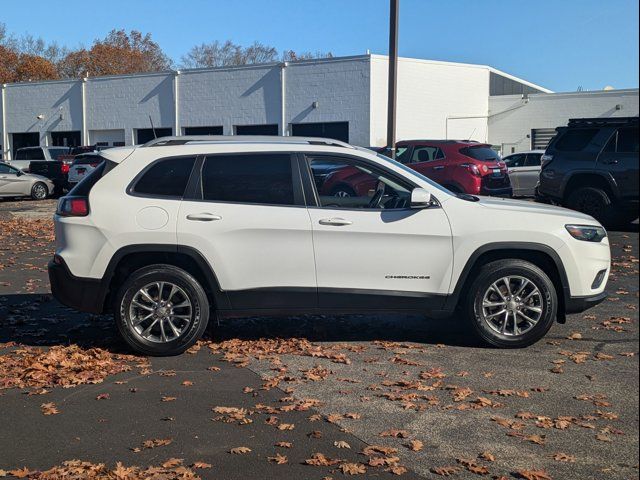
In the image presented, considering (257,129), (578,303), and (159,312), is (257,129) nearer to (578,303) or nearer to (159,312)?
(159,312)

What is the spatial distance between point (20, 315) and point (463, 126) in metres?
33.2

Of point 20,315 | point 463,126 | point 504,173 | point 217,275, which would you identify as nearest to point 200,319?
point 217,275

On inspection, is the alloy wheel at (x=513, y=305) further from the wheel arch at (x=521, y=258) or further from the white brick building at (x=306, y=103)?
the white brick building at (x=306, y=103)

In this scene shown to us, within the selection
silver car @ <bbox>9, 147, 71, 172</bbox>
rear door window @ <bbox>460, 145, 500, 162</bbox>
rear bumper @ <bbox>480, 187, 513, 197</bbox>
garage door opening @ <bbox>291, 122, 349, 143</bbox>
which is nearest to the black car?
rear bumper @ <bbox>480, 187, 513, 197</bbox>

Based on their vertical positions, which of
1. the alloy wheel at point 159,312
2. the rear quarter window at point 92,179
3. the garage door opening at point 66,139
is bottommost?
the alloy wheel at point 159,312

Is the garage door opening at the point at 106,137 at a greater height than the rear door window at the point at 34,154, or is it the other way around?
the garage door opening at the point at 106,137

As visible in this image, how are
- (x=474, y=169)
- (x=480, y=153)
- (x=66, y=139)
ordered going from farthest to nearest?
(x=66, y=139), (x=480, y=153), (x=474, y=169)

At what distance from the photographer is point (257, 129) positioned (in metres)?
39.0

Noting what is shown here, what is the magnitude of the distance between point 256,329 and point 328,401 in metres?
2.61

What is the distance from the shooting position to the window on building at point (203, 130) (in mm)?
39456

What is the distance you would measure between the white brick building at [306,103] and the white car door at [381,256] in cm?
2848

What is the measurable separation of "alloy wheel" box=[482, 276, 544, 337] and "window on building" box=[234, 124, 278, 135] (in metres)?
31.5

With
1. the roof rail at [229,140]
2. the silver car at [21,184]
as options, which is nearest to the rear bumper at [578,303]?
the roof rail at [229,140]

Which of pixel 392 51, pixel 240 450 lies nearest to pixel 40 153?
pixel 392 51
